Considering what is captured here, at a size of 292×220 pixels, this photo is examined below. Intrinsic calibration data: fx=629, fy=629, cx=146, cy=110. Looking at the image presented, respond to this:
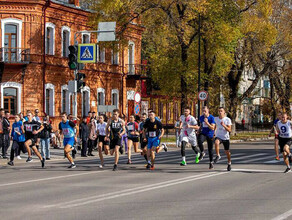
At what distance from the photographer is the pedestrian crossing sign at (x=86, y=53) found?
85.8 feet

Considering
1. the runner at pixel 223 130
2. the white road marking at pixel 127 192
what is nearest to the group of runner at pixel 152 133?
the runner at pixel 223 130

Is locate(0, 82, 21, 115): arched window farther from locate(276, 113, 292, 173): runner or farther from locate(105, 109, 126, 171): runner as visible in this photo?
locate(276, 113, 292, 173): runner

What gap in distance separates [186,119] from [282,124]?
339 cm

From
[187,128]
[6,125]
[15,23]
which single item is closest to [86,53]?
[6,125]

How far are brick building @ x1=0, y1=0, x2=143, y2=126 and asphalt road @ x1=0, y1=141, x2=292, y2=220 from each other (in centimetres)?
2069

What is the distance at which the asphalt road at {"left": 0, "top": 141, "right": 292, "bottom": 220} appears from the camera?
395 inches

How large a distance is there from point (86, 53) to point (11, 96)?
14.8 metres

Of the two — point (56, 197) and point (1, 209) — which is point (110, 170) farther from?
point (1, 209)

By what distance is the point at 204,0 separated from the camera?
117 feet

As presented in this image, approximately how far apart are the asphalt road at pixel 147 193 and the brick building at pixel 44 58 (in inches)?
814

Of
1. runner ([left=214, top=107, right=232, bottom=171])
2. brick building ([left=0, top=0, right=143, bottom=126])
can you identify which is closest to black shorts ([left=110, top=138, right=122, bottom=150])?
runner ([left=214, top=107, right=232, bottom=171])

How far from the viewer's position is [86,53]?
2625cm

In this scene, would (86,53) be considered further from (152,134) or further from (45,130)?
(152,134)

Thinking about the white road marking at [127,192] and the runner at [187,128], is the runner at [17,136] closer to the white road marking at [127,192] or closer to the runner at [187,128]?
the runner at [187,128]
